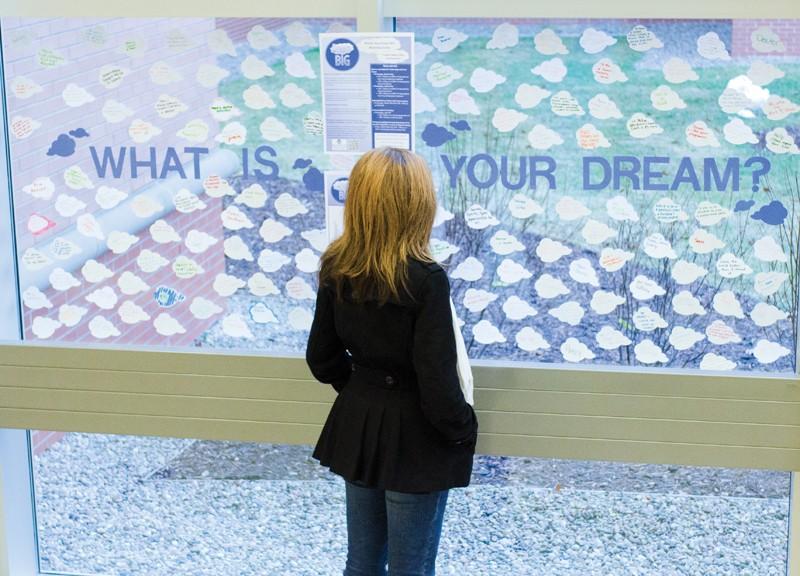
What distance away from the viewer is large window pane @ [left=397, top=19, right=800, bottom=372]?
9.72ft

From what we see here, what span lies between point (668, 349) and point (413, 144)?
0.91 meters

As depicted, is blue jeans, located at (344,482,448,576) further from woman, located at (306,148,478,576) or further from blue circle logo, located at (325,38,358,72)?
blue circle logo, located at (325,38,358,72)

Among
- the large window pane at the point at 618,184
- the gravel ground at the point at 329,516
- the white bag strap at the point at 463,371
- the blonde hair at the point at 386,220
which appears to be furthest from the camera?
the gravel ground at the point at 329,516

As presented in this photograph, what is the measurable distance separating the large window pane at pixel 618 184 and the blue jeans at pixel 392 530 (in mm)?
705

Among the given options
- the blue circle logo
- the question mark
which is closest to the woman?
the blue circle logo

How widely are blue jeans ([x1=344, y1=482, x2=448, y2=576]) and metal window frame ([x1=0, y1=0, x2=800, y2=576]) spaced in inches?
22.2

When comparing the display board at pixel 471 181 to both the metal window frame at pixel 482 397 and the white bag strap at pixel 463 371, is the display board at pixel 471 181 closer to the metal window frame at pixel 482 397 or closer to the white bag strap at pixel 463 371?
the metal window frame at pixel 482 397

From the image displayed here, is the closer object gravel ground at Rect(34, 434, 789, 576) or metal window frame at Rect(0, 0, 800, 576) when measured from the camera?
metal window frame at Rect(0, 0, 800, 576)

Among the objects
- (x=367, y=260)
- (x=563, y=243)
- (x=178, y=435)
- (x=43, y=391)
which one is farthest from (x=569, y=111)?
(x=43, y=391)

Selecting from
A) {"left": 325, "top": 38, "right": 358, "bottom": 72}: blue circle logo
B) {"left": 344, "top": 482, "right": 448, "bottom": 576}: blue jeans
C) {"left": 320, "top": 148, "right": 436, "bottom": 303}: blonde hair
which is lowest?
{"left": 344, "top": 482, "right": 448, "bottom": 576}: blue jeans

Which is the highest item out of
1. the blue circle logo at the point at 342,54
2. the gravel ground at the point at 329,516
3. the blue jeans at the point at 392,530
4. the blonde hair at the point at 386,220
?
the blue circle logo at the point at 342,54

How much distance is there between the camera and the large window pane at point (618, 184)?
296 cm

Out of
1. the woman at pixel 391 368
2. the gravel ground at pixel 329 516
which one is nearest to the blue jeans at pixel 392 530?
the woman at pixel 391 368

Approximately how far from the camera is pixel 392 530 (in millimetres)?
2580
